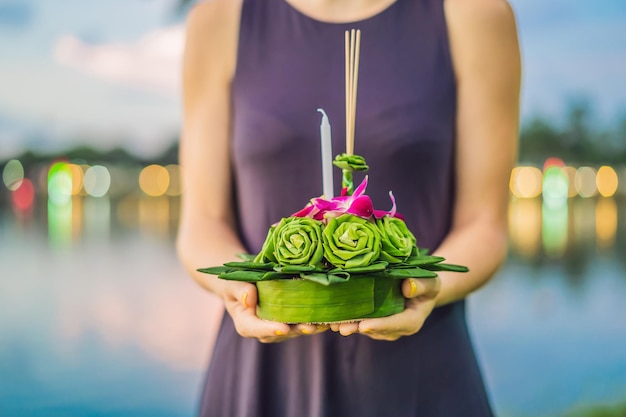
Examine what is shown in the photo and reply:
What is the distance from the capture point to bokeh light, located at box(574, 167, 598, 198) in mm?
36438

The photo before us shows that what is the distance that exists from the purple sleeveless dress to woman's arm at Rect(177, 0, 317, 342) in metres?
0.03

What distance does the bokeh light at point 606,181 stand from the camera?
36.1 metres

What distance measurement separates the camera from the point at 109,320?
877cm

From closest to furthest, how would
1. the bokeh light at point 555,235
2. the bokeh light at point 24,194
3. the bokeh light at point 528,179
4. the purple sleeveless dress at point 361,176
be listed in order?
1. the purple sleeveless dress at point 361,176
2. the bokeh light at point 555,235
3. the bokeh light at point 24,194
4. the bokeh light at point 528,179

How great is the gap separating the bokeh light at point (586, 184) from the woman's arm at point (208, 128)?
3668 centimetres

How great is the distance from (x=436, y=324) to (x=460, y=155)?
31cm

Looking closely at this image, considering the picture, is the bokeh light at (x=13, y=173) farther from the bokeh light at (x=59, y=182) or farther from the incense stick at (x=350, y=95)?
the incense stick at (x=350, y=95)

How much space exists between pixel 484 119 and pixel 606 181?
3774 centimetres

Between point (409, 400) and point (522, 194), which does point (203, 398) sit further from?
point (522, 194)

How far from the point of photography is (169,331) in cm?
802

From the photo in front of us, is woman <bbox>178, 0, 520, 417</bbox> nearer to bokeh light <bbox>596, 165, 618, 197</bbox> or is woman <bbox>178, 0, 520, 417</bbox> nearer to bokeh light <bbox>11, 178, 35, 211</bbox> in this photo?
bokeh light <bbox>11, 178, 35, 211</bbox>

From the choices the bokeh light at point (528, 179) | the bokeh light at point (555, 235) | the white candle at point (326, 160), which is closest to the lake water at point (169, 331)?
the bokeh light at point (555, 235)

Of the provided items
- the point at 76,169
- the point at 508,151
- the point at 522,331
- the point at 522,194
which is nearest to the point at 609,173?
the point at 522,194

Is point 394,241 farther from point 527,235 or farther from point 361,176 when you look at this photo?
point 527,235
